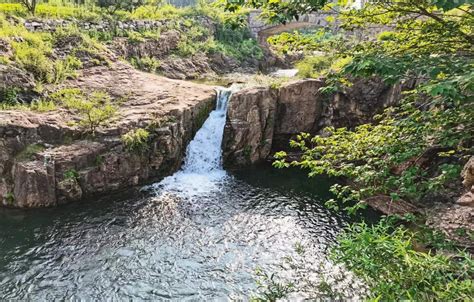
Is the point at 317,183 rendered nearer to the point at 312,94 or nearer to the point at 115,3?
the point at 312,94

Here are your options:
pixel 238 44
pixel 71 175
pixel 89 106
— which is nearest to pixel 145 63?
pixel 89 106

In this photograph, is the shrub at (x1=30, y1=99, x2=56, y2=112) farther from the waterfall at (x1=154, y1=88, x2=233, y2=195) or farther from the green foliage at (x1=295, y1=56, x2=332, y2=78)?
the green foliage at (x1=295, y1=56, x2=332, y2=78)

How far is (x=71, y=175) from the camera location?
10.4 m

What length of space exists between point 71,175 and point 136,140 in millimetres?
2163

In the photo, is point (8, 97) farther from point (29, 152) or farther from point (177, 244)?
point (177, 244)

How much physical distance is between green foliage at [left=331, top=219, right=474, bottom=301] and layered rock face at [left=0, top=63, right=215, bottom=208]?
9.00 metres

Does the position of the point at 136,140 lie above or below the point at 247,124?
below

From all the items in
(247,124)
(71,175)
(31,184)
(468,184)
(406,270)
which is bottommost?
(31,184)

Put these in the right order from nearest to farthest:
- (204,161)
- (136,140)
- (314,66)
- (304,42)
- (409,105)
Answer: (304,42), (409,105), (136,140), (204,161), (314,66)

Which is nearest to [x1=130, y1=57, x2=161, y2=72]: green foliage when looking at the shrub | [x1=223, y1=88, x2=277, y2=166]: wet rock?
the shrub

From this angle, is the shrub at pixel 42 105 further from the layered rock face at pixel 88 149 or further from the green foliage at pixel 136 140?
the green foliage at pixel 136 140

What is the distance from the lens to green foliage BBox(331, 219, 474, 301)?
10.1ft

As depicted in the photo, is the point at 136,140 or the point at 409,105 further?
the point at 136,140

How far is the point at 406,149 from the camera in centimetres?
432
